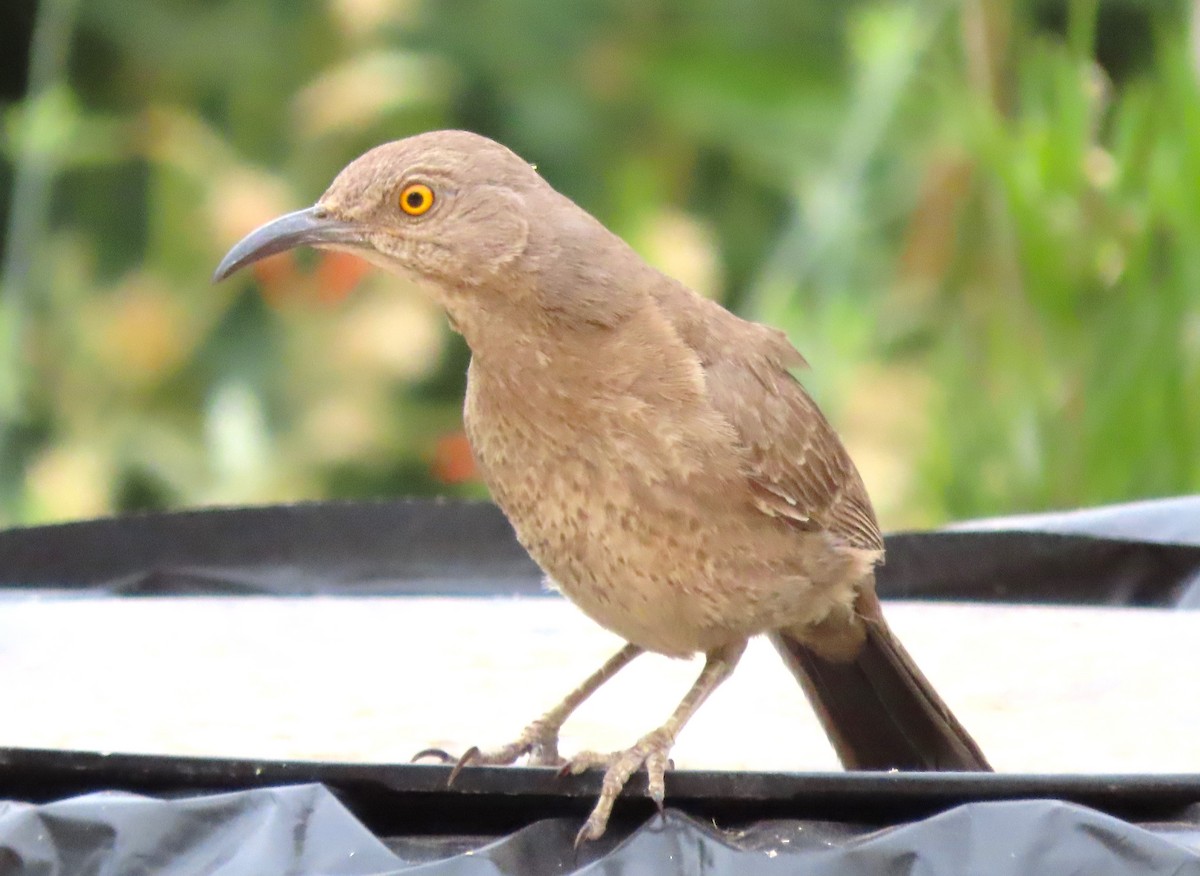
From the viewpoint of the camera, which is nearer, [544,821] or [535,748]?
[544,821]

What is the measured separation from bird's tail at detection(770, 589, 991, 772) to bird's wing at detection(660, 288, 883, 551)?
0.19 m

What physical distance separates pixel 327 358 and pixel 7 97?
1893 millimetres

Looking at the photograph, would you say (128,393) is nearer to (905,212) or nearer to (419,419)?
(419,419)

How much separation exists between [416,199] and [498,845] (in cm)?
111

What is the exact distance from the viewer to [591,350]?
2.89 m

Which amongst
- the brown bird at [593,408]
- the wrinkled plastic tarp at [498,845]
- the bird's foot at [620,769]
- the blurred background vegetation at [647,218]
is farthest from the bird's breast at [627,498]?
the blurred background vegetation at [647,218]

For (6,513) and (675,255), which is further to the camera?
(6,513)

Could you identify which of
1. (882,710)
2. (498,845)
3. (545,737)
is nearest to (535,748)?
(545,737)

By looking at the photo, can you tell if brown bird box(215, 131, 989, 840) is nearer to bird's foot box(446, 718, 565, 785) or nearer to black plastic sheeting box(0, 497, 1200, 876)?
bird's foot box(446, 718, 565, 785)

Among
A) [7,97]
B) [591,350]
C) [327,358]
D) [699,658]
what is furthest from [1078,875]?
[7,97]

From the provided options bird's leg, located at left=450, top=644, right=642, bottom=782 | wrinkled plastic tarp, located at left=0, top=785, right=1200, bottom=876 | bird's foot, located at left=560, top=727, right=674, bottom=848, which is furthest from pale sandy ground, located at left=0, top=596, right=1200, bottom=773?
wrinkled plastic tarp, located at left=0, top=785, right=1200, bottom=876

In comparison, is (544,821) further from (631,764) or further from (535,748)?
(535,748)

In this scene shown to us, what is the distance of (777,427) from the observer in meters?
3.14

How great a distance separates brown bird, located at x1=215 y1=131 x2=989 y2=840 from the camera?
282 centimetres
